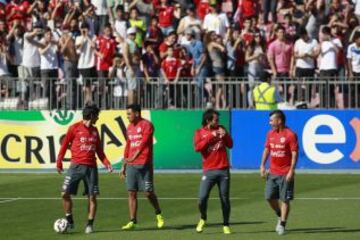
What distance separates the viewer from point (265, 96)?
106 ft

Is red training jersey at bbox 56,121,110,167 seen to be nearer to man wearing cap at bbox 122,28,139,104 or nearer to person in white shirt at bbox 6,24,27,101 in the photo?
man wearing cap at bbox 122,28,139,104

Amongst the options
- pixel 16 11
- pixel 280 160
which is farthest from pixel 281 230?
pixel 16 11

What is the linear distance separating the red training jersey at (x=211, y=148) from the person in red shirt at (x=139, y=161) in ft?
3.44

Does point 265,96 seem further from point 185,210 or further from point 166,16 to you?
point 185,210

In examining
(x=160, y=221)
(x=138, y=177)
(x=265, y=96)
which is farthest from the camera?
(x=265, y=96)

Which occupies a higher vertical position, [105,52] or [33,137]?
[105,52]

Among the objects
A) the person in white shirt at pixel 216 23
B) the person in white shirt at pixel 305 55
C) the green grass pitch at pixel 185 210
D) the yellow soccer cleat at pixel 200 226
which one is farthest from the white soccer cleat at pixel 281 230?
the person in white shirt at pixel 216 23

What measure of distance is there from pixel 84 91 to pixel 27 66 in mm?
2210

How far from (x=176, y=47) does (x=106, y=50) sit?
2.05 metres

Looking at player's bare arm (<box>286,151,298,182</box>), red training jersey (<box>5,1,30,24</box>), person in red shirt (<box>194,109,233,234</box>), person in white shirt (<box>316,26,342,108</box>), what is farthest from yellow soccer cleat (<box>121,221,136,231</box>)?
red training jersey (<box>5,1,30,24</box>)

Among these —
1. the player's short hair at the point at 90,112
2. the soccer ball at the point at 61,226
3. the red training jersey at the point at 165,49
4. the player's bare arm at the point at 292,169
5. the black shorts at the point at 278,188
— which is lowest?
the soccer ball at the point at 61,226

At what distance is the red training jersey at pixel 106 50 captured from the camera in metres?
33.7

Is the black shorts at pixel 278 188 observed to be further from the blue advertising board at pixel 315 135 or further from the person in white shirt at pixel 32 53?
the person in white shirt at pixel 32 53

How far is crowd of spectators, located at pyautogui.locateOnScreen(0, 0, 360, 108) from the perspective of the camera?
108ft
